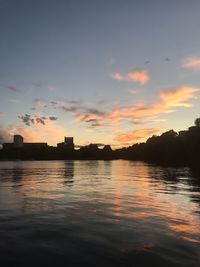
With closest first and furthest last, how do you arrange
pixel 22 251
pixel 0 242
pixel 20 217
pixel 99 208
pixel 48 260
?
pixel 48 260
pixel 22 251
pixel 0 242
pixel 20 217
pixel 99 208

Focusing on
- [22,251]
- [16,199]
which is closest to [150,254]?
[22,251]

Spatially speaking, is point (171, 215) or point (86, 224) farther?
point (171, 215)

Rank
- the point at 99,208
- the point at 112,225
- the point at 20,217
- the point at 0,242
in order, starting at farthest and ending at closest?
1. the point at 99,208
2. the point at 20,217
3. the point at 112,225
4. the point at 0,242

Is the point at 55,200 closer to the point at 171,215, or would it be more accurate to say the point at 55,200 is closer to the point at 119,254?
the point at 171,215

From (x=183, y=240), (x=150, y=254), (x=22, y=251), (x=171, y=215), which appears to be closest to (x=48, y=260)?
(x=22, y=251)

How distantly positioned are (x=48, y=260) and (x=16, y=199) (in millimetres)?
25610

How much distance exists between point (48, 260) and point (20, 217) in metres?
12.4

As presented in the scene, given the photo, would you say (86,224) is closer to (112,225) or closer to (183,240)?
(112,225)

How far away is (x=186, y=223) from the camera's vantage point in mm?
26766

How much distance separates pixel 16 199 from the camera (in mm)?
41719

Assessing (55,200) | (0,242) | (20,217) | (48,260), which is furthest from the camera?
(55,200)

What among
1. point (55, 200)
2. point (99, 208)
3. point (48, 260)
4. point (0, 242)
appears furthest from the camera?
point (55, 200)

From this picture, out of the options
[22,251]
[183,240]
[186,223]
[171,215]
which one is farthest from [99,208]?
[22,251]

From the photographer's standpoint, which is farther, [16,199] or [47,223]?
[16,199]
